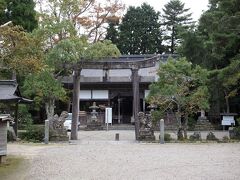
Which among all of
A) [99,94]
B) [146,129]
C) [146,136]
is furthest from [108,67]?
[99,94]

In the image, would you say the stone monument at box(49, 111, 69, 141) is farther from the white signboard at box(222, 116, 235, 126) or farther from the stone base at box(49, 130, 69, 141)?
the white signboard at box(222, 116, 235, 126)

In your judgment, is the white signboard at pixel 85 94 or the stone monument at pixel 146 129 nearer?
the stone monument at pixel 146 129

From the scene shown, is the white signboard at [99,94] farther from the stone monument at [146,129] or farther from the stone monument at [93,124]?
the stone monument at [146,129]

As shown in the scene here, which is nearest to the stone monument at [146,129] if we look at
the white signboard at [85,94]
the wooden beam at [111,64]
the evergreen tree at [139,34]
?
the wooden beam at [111,64]

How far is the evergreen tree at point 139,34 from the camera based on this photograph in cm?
5174

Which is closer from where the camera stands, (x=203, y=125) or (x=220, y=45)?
(x=220, y=45)

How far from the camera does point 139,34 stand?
170 feet

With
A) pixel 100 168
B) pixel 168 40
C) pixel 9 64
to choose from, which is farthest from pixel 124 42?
pixel 100 168

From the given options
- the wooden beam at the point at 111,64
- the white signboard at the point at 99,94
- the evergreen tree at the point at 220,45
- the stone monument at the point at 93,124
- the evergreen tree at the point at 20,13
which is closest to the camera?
the evergreen tree at the point at 220,45

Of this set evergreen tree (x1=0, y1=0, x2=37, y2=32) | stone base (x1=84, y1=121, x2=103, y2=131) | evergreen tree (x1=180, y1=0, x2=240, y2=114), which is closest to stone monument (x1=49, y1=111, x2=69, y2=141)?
evergreen tree (x1=180, y1=0, x2=240, y2=114)

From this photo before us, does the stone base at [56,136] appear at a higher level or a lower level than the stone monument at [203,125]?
lower

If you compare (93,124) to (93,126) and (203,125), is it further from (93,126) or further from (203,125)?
(203,125)

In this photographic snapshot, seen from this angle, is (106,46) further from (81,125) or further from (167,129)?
(81,125)

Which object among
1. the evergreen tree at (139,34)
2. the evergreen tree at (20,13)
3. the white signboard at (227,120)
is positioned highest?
the evergreen tree at (139,34)
